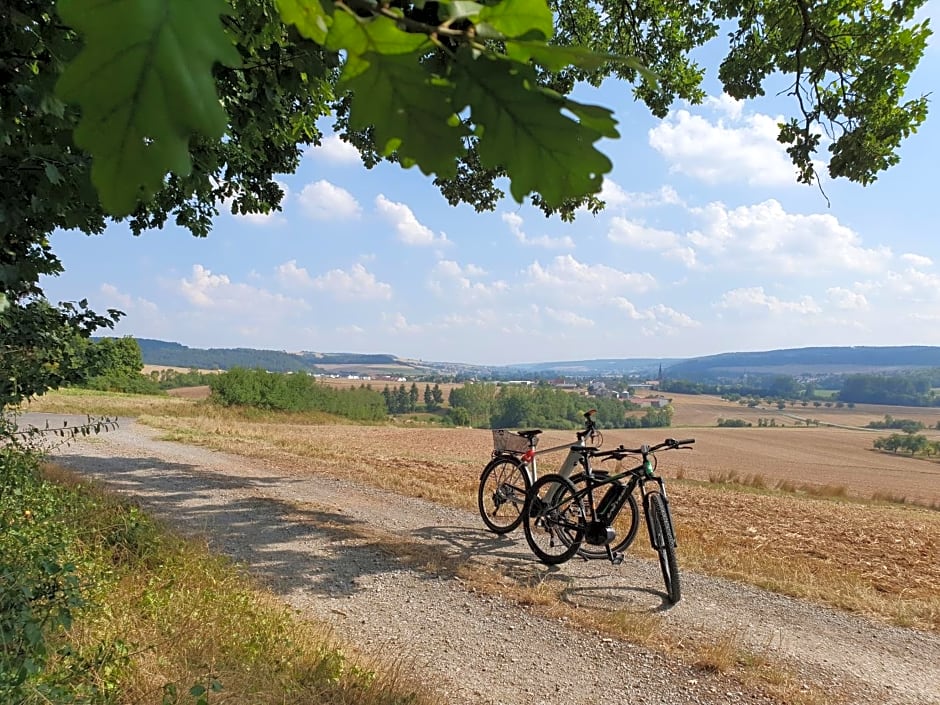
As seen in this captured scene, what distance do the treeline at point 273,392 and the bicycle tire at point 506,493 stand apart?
26.8 metres

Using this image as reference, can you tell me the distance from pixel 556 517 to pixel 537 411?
48.8 metres

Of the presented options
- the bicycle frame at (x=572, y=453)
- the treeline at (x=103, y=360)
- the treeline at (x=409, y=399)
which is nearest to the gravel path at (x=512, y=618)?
the bicycle frame at (x=572, y=453)

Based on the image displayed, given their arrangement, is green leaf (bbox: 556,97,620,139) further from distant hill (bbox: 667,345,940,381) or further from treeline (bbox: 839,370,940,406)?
distant hill (bbox: 667,345,940,381)

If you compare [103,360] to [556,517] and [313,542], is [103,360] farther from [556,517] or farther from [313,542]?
[556,517]

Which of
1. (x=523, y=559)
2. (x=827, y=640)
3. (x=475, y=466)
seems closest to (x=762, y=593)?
(x=827, y=640)

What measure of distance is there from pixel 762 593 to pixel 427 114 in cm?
596

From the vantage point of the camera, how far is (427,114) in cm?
48

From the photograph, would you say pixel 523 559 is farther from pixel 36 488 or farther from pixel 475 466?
pixel 475 466

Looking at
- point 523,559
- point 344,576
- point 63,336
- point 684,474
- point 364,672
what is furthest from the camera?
point 684,474

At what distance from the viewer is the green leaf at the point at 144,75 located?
0.30m

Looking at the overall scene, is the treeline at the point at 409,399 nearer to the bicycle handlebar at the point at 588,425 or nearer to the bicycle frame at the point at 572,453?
the bicycle frame at the point at 572,453

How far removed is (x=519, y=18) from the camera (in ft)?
1.41

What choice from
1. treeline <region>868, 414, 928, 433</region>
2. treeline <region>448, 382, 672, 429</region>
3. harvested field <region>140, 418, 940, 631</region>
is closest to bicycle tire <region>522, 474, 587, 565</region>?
harvested field <region>140, 418, 940, 631</region>

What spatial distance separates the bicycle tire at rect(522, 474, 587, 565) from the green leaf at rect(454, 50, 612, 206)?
17.2 ft
